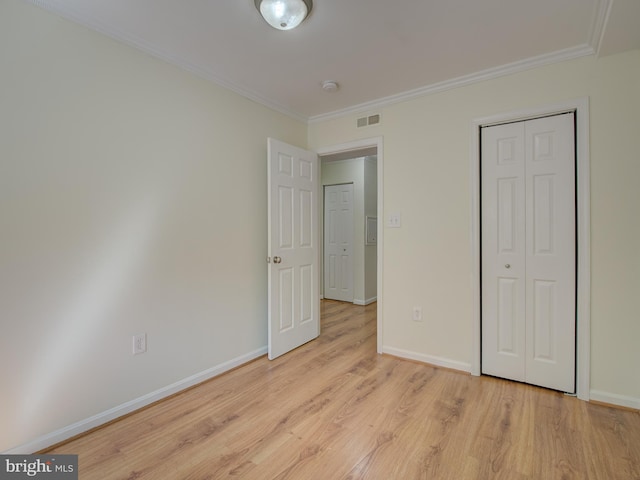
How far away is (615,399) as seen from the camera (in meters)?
2.11

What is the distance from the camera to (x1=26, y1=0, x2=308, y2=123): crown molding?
1741 millimetres

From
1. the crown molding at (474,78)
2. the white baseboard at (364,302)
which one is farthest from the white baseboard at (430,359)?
the crown molding at (474,78)

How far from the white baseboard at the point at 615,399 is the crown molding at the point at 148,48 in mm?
3440

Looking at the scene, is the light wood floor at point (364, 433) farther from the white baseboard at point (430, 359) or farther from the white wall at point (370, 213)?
the white wall at point (370, 213)

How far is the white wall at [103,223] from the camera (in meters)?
1.63

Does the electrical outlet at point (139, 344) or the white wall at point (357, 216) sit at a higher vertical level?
the white wall at point (357, 216)

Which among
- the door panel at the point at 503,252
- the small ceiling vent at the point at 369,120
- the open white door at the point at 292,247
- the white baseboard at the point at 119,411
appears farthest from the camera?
the small ceiling vent at the point at 369,120

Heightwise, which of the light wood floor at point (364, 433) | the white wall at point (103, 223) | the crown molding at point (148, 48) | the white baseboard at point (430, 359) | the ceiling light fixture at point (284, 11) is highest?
the crown molding at point (148, 48)

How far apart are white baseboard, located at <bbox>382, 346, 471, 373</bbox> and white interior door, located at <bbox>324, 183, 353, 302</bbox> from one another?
7.33 feet

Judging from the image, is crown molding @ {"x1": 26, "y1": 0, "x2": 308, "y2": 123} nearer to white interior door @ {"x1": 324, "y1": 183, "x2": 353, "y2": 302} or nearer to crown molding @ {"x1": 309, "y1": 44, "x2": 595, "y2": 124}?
crown molding @ {"x1": 309, "y1": 44, "x2": 595, "y2": 124}

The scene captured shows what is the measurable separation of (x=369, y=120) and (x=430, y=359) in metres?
2.32

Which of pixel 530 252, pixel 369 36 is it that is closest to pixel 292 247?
pixel 369 36

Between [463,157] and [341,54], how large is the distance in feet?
4.19

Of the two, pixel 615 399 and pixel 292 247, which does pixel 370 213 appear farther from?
pixel 615 399
